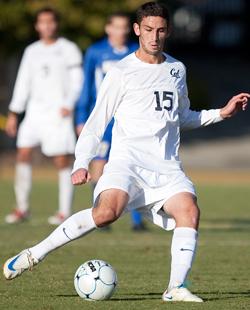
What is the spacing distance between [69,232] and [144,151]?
772mm

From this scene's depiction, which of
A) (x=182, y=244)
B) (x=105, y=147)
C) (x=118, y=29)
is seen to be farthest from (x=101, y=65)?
(x=182, y=244)

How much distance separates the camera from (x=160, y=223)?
808cm

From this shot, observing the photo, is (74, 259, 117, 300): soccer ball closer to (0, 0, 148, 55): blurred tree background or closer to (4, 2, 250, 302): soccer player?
(4, 2, 250, 302): soccer player

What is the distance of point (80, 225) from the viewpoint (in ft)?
25.8

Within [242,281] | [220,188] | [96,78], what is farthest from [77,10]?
[242,281]

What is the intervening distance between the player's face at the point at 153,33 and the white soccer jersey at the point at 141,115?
152 millimetres

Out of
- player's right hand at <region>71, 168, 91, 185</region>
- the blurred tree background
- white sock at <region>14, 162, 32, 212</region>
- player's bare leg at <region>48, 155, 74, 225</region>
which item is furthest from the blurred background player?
the blurred tree background

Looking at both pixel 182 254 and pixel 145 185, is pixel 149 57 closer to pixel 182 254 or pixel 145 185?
pixel 145 185

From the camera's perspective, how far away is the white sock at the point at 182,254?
7.68 metres

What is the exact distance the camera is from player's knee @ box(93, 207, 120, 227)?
25.3ft

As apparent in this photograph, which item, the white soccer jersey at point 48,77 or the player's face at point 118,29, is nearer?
the player's face at point 118,29

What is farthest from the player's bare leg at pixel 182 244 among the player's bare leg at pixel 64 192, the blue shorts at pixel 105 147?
the player's bare leg at pixel 64 192

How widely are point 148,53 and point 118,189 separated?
3.42 ft

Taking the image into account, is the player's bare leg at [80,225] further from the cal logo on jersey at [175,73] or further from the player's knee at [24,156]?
the player's knee at [24,156]
